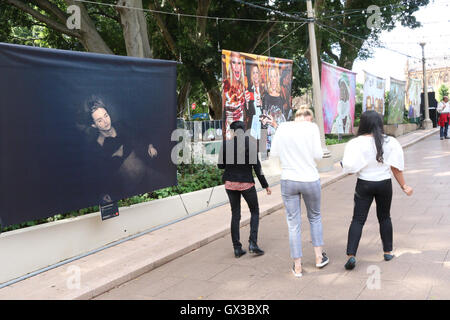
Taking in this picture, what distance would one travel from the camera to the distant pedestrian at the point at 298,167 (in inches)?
184

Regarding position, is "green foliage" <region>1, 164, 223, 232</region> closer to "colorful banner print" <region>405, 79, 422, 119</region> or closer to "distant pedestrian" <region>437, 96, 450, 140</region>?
"distant pedestrian" <region>437, 96, 450, 140</region>

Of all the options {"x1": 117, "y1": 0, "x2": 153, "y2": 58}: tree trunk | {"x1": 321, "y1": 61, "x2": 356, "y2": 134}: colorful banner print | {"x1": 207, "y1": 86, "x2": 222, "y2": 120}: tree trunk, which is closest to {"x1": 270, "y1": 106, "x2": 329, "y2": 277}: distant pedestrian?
{"x1": 117, "y1": 0, "x2": 153, "y2": 58}: tree trunk

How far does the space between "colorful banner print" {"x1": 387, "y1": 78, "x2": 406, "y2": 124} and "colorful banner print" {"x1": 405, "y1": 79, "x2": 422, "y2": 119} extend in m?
1.67

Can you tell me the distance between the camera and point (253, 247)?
5.63 metres

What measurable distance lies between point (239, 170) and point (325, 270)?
1.59 m

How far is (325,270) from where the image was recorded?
4902 mm

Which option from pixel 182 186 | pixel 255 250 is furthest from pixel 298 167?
pixel 182 186

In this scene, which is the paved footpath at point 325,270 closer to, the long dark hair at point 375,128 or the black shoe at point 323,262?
the black shoe at point 323,262

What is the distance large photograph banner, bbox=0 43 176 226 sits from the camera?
5184 millimetres

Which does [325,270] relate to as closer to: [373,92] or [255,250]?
[255,250]
